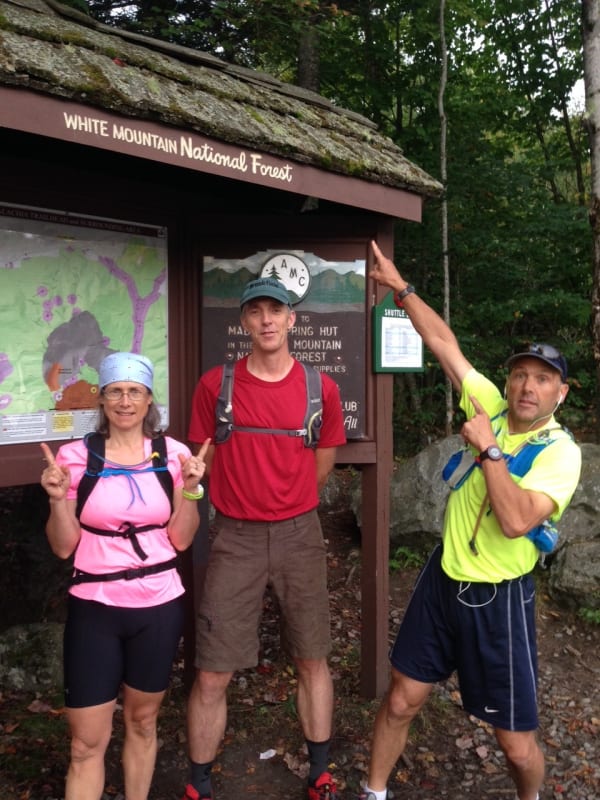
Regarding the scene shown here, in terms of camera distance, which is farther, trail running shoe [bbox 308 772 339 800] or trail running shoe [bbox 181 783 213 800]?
trail running shoe [bbox 308 772 339 800]

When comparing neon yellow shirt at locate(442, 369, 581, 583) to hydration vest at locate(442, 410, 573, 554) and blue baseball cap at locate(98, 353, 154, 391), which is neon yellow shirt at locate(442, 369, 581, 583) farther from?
blue baseball cap at locate(98, 353, 154, 391)

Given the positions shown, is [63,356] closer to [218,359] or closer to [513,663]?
[218,359]

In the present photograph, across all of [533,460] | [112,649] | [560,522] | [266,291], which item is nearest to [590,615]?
Result: [560,522]

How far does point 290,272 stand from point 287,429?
1.19 metres

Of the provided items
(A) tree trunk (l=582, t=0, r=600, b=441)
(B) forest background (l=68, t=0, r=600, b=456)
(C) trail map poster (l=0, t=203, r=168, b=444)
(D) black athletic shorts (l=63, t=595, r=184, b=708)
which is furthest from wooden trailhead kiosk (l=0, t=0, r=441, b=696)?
(B) forest background (l=68, t=0, r=600, b=456)

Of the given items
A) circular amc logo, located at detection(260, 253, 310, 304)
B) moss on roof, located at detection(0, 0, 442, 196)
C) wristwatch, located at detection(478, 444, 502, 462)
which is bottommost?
wristwatch, located at detection(478, 444, 502, 462)

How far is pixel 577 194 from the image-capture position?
13133 millimetres

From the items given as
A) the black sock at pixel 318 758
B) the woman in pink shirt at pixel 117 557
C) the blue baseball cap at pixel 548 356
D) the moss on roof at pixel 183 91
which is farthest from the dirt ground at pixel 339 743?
the moss on roof at pixel 183 91

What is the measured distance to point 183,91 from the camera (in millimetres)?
3090

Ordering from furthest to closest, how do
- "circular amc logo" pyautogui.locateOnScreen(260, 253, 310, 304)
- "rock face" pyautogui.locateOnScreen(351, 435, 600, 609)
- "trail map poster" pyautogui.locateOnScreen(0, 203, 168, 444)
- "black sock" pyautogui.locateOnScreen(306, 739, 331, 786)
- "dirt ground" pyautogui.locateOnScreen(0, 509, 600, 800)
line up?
"rock face" pyautogui.locateOnScreen(351, 435, 600, 609), "circular amc logo" pyautogui.locateOnScreen(260, 253, 310, 304), "dirt ground" pyautogui.locateOnScreen(0, 509, 600, 800), "black sock" pyautogui.locateOnScreen(306, 739, 331, 786), "trail map poster" pyautogui.locateOnScreen(0, 203, 168, 444)

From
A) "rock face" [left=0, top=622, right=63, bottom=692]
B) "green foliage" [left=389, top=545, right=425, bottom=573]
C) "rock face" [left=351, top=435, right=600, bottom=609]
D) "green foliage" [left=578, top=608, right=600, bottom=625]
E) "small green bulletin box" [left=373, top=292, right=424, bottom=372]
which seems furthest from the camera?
"green foliage" [left=389, top=545, right=425, bottom=573]

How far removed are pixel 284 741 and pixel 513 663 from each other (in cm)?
170

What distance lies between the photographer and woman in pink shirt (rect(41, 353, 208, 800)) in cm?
254

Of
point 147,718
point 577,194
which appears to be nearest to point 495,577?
point 147,718
